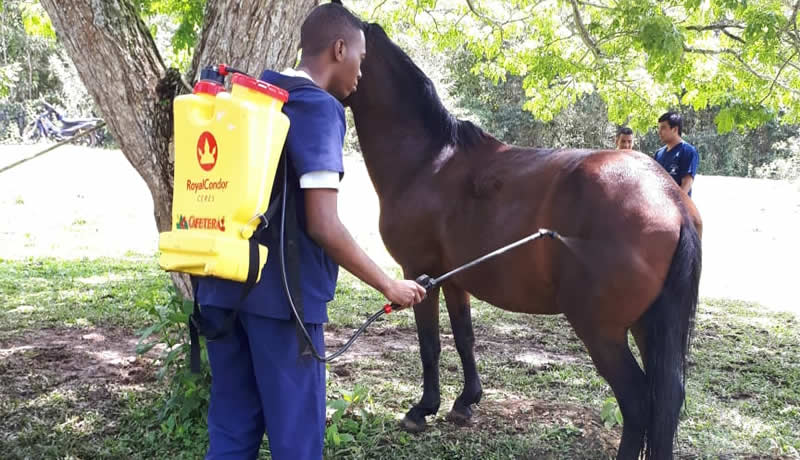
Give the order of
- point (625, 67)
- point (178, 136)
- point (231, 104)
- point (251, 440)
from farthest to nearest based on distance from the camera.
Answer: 1. point (625, 67)
2. point (251, 440)
3. point (178, 136)
4. point (231, 104)

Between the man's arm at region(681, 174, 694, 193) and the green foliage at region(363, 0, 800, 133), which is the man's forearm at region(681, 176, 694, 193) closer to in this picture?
the man's arm at region(681, 174, 694, 193)

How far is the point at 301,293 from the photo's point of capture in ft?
6.34

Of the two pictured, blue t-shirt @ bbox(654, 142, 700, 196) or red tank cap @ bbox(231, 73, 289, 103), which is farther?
blue t-shirt @ bbox(654, 142, 700, 196)

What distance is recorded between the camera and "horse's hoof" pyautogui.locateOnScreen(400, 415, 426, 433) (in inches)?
140

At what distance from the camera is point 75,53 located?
326 cm

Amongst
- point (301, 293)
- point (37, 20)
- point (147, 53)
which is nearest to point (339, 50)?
point (301, 293)

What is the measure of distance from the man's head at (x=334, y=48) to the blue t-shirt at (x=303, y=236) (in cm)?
18

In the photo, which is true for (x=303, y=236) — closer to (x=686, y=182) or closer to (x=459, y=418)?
(x=459, y=418)

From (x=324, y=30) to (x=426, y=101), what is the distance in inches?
60.2

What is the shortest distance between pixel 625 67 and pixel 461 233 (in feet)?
17.3

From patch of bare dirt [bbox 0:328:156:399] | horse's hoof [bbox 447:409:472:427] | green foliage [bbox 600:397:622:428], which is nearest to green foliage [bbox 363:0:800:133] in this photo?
green foliage [bbox 600:397:622:428]

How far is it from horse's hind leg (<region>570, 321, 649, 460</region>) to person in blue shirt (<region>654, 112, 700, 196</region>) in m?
3.65

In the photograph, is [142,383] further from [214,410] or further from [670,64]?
[670,64]

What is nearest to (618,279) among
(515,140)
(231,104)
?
(231,104)
